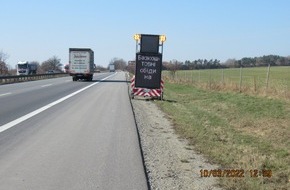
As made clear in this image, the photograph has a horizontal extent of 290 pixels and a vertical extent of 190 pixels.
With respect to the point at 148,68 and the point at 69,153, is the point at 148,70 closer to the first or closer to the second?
the point at 148,68

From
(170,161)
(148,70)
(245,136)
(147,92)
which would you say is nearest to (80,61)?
(147,92)

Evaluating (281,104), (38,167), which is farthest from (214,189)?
(281,104)

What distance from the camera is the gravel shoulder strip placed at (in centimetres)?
655

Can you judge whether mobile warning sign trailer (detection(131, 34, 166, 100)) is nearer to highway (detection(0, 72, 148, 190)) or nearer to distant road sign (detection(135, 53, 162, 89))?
distant road sign (detection(135, 53, 162, 89))

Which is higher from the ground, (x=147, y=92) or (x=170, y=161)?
(x=147, y=92)

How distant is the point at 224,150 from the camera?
9.18m

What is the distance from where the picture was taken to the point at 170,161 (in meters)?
8.16

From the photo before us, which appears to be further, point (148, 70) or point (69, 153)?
point (148, 70)

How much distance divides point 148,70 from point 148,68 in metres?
0.11
